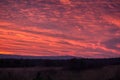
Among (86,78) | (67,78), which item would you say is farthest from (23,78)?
(86,78)

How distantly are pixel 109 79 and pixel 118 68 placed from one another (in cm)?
318

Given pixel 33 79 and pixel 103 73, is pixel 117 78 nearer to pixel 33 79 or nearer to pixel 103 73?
pixel 103 73

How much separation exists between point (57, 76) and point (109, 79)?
3.35 m

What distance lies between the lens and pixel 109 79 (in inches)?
822

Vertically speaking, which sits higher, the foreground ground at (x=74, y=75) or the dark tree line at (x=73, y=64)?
the foreground ground at (x=74, y=75)

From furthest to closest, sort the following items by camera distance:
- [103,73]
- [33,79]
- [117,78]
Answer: [103,73] → [117,78] → [33,79]

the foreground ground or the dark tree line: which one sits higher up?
the foreground ground

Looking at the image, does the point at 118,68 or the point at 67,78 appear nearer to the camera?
the point at 67,78

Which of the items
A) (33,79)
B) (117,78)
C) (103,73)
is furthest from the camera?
(103,73)

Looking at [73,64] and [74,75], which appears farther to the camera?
[73,64]

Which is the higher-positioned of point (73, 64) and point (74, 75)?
point (74, 75)

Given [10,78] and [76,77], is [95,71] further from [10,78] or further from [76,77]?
[10,78]

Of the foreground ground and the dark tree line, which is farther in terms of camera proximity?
the dark tree line

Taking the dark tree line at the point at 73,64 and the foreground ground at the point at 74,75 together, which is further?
the dark tree line at the point at 73,64
